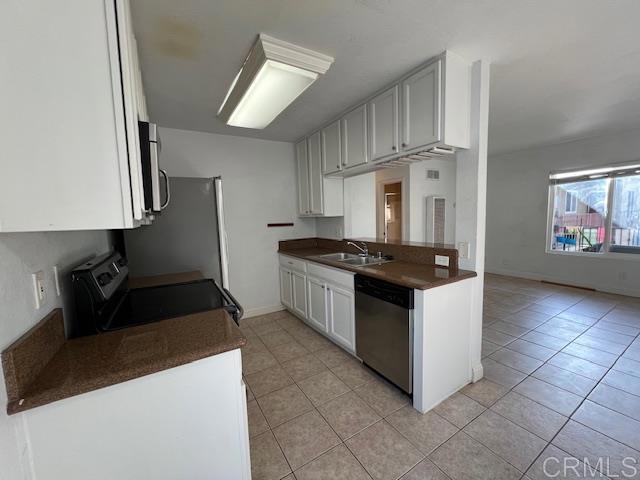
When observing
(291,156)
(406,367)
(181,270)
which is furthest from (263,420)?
(291,156)

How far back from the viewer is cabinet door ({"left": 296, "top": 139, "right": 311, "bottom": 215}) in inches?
142

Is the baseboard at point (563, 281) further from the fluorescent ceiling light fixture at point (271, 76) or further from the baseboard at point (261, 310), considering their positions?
the fluorescent ceiling light fixture at point (271, 76)

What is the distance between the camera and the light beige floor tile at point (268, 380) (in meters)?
2.14

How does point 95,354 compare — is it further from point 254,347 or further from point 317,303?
point 317,303

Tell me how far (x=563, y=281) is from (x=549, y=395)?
377 cm

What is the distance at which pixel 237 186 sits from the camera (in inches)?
137

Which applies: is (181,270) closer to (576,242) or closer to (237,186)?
(237,186)

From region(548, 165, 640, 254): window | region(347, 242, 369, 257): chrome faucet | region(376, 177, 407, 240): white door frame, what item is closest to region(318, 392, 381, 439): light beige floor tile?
region(347, 242, 369, 257): chrome faucet

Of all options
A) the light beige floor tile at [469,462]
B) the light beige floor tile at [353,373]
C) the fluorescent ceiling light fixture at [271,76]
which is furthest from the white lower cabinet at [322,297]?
the fluorescent ceiling light fixture at [271,76]

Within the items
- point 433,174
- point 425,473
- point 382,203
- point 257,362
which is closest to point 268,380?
point 257,362

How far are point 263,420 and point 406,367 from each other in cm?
107

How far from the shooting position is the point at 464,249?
207cm

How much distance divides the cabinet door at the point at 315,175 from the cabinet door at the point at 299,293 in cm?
89

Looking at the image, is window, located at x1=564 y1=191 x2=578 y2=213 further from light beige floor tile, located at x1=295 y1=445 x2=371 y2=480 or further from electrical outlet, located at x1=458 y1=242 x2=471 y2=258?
light beige floor tile, located at x1=295 y1=445 x2=371 y2=480
